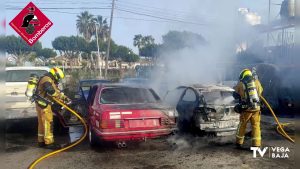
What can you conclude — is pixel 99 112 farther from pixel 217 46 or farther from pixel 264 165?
pixel 217 46

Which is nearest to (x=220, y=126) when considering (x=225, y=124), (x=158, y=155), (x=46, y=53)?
(x=225, y=124)

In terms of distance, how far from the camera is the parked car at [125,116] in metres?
6.03

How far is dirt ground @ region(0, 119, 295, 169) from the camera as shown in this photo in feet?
18.4

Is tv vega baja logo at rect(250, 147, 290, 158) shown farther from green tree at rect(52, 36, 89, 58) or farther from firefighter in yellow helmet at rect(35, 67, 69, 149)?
green tree at rect(52, 36, 89, 58)

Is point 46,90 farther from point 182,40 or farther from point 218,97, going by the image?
point 182,40

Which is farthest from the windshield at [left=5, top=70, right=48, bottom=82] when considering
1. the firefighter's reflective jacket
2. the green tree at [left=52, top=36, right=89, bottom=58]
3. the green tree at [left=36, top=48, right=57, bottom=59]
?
the green tree at [left=36, top=48, right=57, bottom=59]

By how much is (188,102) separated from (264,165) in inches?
101

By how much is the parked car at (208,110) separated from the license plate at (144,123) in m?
1.26

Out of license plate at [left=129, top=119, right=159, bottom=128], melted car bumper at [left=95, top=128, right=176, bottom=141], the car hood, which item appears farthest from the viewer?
the car hood

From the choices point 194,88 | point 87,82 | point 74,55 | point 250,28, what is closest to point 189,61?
point 250,28

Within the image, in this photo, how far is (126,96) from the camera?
698cm

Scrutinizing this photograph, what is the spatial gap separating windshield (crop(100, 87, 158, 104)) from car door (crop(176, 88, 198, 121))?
94cm

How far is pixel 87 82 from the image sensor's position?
11062 mm

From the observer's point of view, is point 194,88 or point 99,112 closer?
point 99,112
